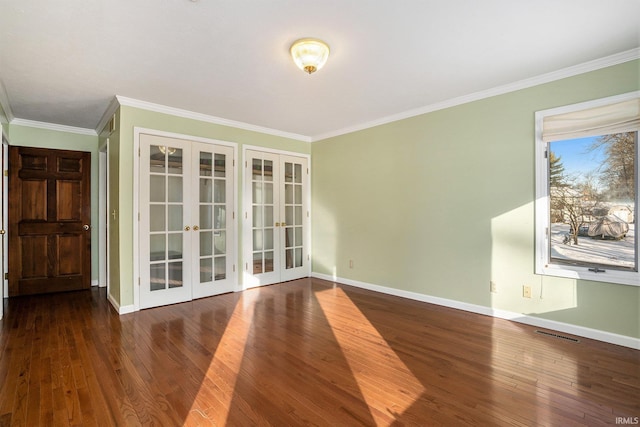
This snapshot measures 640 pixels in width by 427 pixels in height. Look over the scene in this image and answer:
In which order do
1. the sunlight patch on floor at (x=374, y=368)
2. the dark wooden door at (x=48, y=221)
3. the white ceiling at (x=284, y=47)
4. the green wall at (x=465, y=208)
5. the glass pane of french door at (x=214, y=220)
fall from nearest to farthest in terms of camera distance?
the sunlight patch on floor at (x=374, y=368), the white ceiling at (x=284, y=47), the green wall at (x=465, y=208), the glass pane of french door at (x=214, y=220), the dark wooden door at (x=48, y=221)

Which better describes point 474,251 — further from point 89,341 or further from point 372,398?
point 89,341

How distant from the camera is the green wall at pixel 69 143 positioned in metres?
4.49

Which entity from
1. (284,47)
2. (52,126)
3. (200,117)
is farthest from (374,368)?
(52,126)

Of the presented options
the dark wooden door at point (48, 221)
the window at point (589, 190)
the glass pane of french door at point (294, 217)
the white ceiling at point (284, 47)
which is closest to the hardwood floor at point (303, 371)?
the window at point (589, 190)

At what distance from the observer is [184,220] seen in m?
4.15

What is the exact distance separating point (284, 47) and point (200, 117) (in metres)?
2.21

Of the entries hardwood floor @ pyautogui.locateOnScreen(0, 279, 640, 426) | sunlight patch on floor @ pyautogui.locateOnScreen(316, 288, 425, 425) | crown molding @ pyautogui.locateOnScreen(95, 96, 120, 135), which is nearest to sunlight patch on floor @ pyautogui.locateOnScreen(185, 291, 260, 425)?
hardwood floor @ pyautogui.locateOnScreen(0, 279, 640, 426)

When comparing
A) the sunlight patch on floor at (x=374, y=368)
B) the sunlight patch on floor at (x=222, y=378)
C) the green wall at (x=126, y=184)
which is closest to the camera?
the sunlight patch on floor at (x=222, y=378)

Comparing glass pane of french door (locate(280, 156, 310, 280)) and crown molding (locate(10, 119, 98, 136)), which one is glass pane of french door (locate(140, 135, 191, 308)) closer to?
glass pane of french door (locate(280, 156, 310, 280))

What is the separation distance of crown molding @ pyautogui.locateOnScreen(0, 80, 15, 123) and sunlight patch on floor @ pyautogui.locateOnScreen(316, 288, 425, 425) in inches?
169

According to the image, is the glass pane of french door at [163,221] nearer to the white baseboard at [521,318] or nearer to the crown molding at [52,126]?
the crown molding at [52,126]

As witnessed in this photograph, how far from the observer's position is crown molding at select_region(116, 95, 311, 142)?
12.2 ft

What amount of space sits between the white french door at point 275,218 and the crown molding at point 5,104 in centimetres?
274

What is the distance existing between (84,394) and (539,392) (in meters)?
3.06
